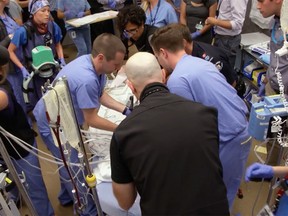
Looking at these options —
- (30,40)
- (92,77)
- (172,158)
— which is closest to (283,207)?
(172,158)

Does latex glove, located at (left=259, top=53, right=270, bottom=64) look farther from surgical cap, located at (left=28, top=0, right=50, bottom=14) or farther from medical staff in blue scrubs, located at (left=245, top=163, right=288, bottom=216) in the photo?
surgical cap, located at (left=28, top=0, right=50, bottom=14)

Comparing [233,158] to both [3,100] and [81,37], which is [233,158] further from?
[81,37]


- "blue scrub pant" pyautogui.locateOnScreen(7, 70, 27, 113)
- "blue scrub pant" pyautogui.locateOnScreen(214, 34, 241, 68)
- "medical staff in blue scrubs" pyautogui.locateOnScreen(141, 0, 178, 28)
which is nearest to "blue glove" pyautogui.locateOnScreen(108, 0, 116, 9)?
"medical staff in blue scrubs" pyautogui.locateOnScreen(141, 0, 178, 28)

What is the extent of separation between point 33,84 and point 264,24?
263 centimetres

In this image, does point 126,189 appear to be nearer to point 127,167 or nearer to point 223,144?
point 127,167

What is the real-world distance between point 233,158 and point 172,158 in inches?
32.7

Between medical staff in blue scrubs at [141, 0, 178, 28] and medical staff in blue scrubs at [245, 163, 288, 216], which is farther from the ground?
medical staff in blue scrubs at [141, 0, 178, 28]

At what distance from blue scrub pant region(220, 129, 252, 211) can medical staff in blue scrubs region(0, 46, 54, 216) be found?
107 centimetres

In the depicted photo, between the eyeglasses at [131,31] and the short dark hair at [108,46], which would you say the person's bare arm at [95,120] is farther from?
the eyeglasses at [131,31]

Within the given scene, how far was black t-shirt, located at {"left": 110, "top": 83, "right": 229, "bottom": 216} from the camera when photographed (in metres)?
1.18

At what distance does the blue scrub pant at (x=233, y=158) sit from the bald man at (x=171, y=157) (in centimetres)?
60

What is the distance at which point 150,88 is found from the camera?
4.53 feet

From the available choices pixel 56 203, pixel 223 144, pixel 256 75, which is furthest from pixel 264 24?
pixel 56 203

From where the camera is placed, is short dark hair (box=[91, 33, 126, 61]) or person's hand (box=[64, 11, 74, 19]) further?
person's hand (box=[64, 11, 74, 19])
